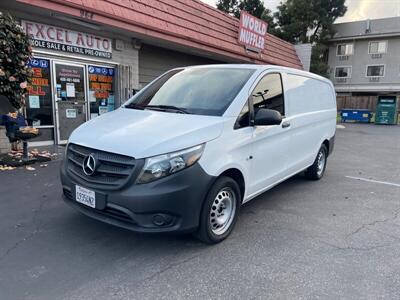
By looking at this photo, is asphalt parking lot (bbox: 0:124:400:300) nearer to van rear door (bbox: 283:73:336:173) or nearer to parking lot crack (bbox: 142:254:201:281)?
parking lot crack (bbox: 142:254:201:281)

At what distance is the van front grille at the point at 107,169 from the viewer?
9.12ft

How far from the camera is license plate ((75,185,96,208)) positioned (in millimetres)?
2951

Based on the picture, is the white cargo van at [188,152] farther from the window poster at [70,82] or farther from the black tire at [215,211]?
the window poster at [70,82]

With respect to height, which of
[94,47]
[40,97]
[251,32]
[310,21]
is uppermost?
[310,21]

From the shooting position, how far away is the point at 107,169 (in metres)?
2.89

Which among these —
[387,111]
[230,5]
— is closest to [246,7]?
[230,5]

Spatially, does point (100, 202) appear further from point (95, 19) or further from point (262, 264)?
point (95, 19)

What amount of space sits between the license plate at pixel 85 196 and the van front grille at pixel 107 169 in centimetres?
8

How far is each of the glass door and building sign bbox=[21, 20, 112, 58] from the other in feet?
1.43

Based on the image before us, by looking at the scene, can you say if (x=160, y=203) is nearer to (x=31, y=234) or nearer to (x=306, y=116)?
(x=31, y=234)

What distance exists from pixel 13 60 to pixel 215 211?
5069 mm

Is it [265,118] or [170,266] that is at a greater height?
[265,118]

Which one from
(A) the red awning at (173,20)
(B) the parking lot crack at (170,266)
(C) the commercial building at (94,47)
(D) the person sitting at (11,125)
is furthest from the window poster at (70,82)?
(B) the parking lot crack at (170,266)

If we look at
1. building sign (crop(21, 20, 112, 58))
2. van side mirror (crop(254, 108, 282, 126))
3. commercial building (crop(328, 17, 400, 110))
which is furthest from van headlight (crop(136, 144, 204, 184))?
commercial building (crop(328, 17, 400, 110))
